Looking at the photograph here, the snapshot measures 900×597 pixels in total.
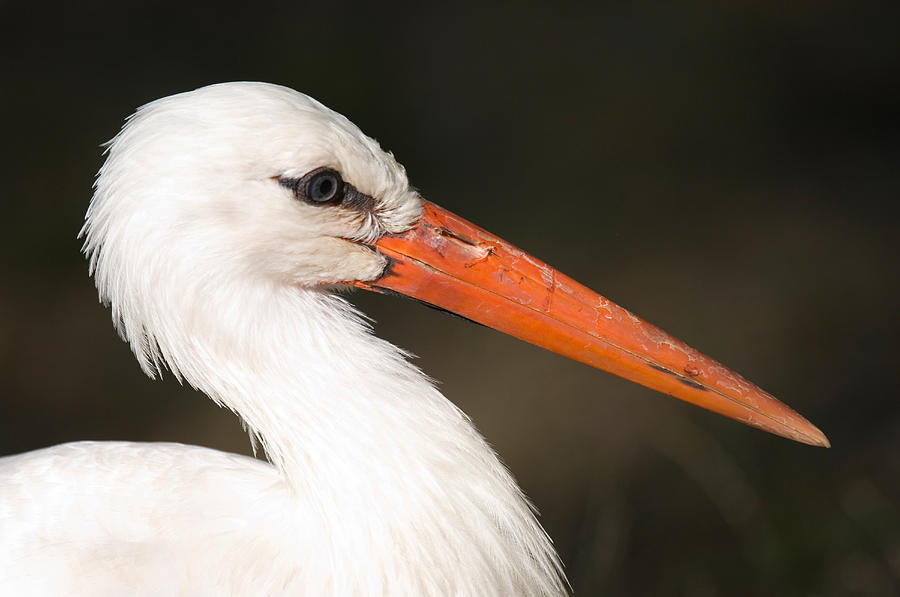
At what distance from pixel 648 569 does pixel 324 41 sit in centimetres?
374

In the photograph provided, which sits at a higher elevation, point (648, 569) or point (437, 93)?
point (437, 93)

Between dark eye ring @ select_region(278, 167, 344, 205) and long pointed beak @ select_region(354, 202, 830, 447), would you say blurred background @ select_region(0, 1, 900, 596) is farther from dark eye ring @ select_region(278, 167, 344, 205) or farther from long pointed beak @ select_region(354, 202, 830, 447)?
dark eye ring @ select_region(278, 167, 344, 205)

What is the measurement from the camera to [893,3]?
576 centimetres

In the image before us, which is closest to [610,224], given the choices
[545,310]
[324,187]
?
[545,310]

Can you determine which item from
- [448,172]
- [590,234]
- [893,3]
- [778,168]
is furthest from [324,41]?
[893,3]

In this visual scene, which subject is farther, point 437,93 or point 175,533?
point 437,93

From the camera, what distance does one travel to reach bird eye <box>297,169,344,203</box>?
1.59 meters

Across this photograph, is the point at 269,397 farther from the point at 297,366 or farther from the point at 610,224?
the point at 610,224

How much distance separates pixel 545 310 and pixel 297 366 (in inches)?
19.1

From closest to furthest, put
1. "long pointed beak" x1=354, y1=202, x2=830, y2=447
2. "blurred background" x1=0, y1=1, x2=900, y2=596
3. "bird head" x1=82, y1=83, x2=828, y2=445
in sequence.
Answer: "bird head" x1=82, y1=83, x2=828, y2=445, "long pointed beak" x1=354, y1=202, x2=830, y2=447, "blurred background" x1=0, y1=1, x2=900, y2=596

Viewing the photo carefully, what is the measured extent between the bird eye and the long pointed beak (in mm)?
154

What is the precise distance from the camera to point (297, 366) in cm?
161

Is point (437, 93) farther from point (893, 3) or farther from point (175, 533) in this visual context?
point (175, 533)

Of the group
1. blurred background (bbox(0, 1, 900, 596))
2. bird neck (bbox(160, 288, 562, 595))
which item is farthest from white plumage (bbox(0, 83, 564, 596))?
blurred background (bbox(0, 1, 900, 596))
